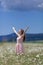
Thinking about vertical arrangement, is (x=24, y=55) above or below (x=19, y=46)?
below

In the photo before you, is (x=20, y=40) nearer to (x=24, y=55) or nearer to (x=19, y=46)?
(x=19, y=46)

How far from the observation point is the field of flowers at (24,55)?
2618 millimetres

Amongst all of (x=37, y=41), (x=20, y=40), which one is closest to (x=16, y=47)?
(x=20, y=40)

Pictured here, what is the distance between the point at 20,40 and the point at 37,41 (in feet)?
0.98

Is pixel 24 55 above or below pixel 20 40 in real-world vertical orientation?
below

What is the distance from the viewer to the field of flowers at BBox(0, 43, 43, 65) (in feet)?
8.59

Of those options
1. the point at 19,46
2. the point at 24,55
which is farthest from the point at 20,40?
the point at 24,55

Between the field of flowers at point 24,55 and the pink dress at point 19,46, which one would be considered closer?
the field of flowers at point 24,55

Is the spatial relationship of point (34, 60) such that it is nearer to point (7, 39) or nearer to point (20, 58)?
point (20, 58)

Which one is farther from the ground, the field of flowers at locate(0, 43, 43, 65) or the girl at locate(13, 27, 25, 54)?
the girl at locate(13, 27, 25, 54)

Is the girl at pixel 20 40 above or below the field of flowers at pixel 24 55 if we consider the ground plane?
above

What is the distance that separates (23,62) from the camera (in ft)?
8.53

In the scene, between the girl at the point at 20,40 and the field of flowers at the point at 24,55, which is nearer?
the field of flowers at the point at 24,55

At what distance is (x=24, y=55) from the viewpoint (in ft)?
9.27
